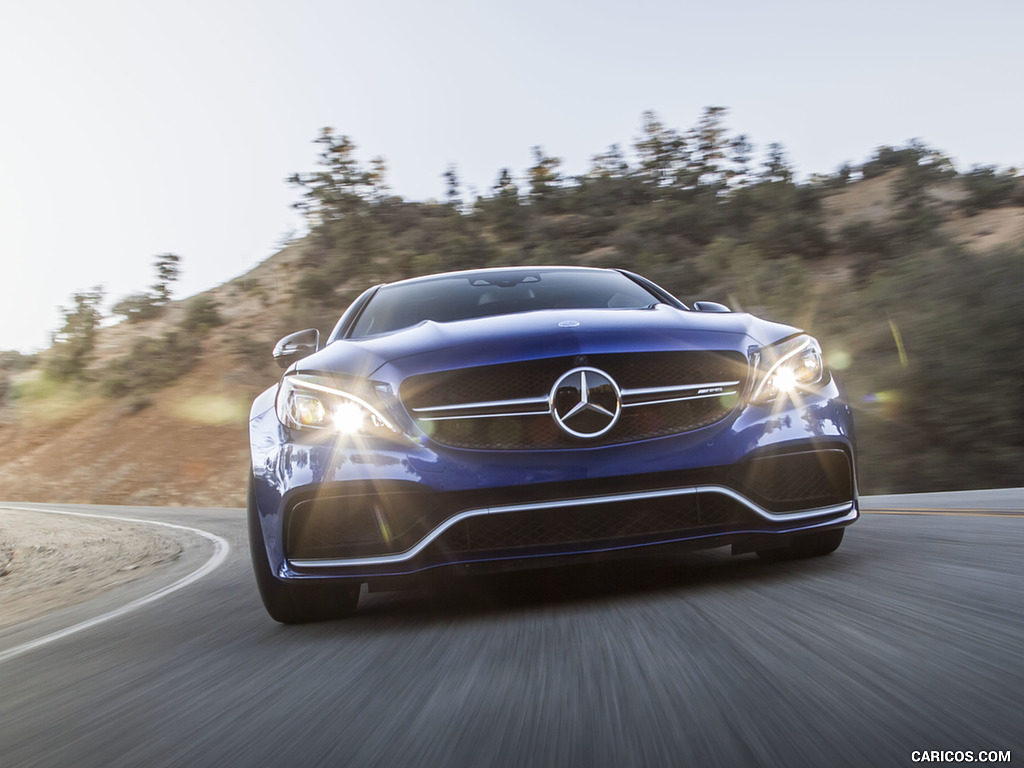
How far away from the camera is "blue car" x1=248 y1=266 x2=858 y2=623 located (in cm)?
364

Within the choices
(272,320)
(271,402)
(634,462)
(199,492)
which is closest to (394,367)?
(271,402)

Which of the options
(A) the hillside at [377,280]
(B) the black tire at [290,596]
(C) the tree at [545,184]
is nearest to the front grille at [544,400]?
(B) the black tire at [290,596]

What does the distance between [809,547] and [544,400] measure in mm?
1443

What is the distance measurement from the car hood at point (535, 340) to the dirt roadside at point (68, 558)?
3.39 meters

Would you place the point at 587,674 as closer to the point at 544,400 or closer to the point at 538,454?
the point at 538,454

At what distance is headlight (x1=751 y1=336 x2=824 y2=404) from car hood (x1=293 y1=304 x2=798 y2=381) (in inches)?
2.4

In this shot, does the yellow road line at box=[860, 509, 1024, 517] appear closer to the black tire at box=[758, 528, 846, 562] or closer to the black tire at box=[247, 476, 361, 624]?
the black tire at box=[758, 528, 846, 562]

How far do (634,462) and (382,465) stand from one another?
880 mm

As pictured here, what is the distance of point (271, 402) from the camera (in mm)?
4285

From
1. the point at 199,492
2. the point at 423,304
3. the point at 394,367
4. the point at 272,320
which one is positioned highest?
the point at 272,320

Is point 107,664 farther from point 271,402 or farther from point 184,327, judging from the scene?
point 184,327

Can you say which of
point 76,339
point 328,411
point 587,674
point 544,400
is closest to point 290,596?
point 328,411

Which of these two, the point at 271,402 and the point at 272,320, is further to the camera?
the point at 272,320

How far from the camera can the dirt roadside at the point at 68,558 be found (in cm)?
775
